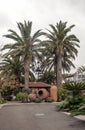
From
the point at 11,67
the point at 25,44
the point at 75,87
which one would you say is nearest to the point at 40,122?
the point at 75,87

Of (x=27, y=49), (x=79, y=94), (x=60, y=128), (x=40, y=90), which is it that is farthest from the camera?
(x=40, y=90)

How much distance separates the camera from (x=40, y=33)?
59.4 metres

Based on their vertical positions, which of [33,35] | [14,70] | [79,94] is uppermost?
[33,35]

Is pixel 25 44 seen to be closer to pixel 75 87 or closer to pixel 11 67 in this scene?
pixel 11 67

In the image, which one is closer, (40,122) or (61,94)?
(40,122)

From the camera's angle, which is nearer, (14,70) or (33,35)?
(33,35)

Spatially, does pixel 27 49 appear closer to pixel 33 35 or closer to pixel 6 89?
pixel 33 35

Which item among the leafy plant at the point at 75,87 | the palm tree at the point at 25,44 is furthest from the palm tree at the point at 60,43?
the leafy plant at the point at 75,87

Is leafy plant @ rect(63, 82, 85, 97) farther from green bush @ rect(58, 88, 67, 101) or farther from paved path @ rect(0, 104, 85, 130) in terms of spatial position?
green bush @ rect(58, 88, 67, 101)

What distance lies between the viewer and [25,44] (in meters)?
58.4

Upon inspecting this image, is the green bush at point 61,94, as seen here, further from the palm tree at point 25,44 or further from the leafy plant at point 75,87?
the leafy plant at point 75,87

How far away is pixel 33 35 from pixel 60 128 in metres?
44.5

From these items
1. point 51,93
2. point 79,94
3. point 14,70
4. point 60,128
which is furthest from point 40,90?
point 60,128

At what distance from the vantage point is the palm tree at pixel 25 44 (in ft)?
191
